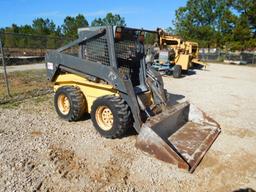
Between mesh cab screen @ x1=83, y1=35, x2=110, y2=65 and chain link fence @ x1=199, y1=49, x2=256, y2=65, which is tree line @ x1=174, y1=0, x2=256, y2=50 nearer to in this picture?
chain link fence @ x1=199, y1=49, x2=256, y2=65

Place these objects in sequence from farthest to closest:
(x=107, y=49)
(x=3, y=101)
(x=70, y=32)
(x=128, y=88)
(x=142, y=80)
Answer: (x=70, y=32) → (x=3, y=101) → (x=142, y=80) → (x=107, y=49) → (x=128, y=88)

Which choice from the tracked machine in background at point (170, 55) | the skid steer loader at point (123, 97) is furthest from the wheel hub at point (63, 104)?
the tracked machine in background at point (170, 55)

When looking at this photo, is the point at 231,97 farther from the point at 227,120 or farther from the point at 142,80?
the point at 142,80

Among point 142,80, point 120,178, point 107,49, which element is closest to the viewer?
point 120,178

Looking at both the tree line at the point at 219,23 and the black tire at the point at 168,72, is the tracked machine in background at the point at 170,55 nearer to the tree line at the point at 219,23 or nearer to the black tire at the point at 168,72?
the black tire at the point at 168,72

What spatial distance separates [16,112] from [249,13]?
2925 cm

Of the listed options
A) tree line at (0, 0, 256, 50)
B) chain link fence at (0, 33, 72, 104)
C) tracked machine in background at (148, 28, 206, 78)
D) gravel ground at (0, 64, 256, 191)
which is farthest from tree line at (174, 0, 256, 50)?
gravel ground at (0, 64, 256, 191)

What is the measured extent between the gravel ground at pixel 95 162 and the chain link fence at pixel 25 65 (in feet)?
9.01

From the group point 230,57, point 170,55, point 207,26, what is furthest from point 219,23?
point 170,55

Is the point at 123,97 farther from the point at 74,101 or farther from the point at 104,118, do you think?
the point at 74,101

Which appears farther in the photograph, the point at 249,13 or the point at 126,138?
the point at 249,13

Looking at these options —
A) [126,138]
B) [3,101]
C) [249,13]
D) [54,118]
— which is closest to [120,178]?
[126,138]

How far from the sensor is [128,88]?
4.36 meters

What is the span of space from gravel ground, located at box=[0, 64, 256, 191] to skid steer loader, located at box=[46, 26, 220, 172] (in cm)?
22
